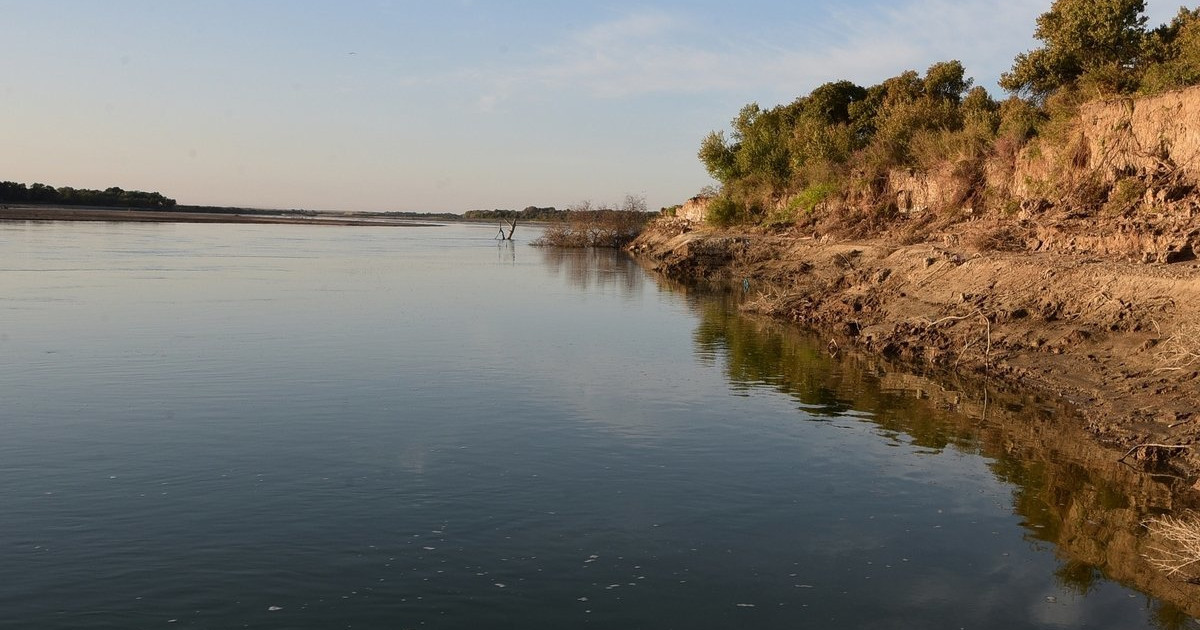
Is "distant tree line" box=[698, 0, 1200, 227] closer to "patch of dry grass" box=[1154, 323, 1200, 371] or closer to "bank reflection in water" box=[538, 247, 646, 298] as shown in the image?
"bank reflection in water" box=[538, 247, 646, 298]

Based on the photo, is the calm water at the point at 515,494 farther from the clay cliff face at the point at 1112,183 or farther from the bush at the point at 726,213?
the bush at the point at 726,213

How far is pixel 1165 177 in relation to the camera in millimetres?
25203

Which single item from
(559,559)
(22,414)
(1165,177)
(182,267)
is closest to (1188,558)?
(559,559)

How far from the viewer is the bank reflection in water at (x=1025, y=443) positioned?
10281 mm

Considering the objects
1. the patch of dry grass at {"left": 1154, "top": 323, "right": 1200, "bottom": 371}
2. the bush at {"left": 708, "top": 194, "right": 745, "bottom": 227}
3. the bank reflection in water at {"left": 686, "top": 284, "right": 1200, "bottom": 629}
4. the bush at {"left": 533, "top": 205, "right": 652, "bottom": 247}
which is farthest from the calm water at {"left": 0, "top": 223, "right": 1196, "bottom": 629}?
the bush at {"left": 533, "top": 205, "right": 652, "bottom": 247}

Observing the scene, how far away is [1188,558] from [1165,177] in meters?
18.5

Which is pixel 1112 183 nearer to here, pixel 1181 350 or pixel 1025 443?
pixel 1181 350

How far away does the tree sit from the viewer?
115 feet

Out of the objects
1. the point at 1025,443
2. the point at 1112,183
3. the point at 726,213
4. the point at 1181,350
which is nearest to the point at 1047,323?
the point at 1181,350

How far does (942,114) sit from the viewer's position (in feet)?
147

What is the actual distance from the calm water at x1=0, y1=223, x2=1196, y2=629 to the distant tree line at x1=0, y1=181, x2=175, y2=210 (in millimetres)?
150261

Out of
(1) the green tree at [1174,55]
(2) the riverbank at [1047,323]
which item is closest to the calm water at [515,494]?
(2) the riverbank at [1047,323]

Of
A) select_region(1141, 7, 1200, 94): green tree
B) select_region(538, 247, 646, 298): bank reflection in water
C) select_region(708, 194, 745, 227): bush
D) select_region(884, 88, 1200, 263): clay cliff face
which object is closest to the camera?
select_region(884, 88, 1200, 263): clay cliff face

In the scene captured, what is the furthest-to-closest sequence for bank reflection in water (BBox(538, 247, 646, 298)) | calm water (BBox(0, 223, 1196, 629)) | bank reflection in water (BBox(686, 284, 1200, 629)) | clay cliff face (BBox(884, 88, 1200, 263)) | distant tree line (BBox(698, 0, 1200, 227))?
bank reflection in water (BBox(538, 247, 646, 298)) < distant tree line (BBox(698, 0, 1200, 227)) < clay cliff face (BBox(884, 88, 1200, 263)) < bank reflection in water (BBox(686, 284, 1200, 629)) < calm water (BBox(0, 223, 1196, 629))
